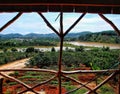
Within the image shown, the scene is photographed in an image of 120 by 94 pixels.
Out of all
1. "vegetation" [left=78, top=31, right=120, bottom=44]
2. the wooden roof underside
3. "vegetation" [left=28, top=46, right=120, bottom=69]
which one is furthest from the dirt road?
the wooden roof underside

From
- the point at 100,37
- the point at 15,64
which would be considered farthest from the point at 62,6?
the point at 100,37

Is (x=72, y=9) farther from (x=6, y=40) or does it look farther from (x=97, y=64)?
(x=6, y=40)

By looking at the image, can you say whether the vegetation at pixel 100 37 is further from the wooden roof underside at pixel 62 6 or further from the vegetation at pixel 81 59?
the wooden roof underside at pixel 62 6

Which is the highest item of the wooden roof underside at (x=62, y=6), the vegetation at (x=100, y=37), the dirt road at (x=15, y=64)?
the wooden roof underside at (x=62, y=6)

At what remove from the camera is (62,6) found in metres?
3.01

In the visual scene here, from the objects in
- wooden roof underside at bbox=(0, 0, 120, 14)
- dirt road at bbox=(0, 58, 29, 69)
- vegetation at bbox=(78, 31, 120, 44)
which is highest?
wooden roof underside at bbox=(0, 0, 120, 14)

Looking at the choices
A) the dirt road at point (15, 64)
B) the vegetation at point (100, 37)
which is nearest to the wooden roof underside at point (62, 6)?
the dirt road at point (15, 64)

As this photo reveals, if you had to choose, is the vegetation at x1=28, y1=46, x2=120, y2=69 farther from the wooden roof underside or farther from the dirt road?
the wooden roof underside

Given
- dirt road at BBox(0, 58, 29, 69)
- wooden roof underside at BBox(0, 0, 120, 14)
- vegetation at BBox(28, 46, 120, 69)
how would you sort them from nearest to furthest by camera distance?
wooden roof underside at BBox(0, 0, 120, 14), dirt road at BBox(0, 58, 29, 69), vegetation at BBox(28, 46, 120, 69)

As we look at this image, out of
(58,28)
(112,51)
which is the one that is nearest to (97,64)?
(112,51)

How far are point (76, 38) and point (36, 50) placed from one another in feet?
7.41

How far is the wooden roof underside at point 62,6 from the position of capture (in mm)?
2762

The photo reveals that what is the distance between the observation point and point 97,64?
12.6m

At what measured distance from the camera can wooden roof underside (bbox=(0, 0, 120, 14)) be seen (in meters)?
2.76
